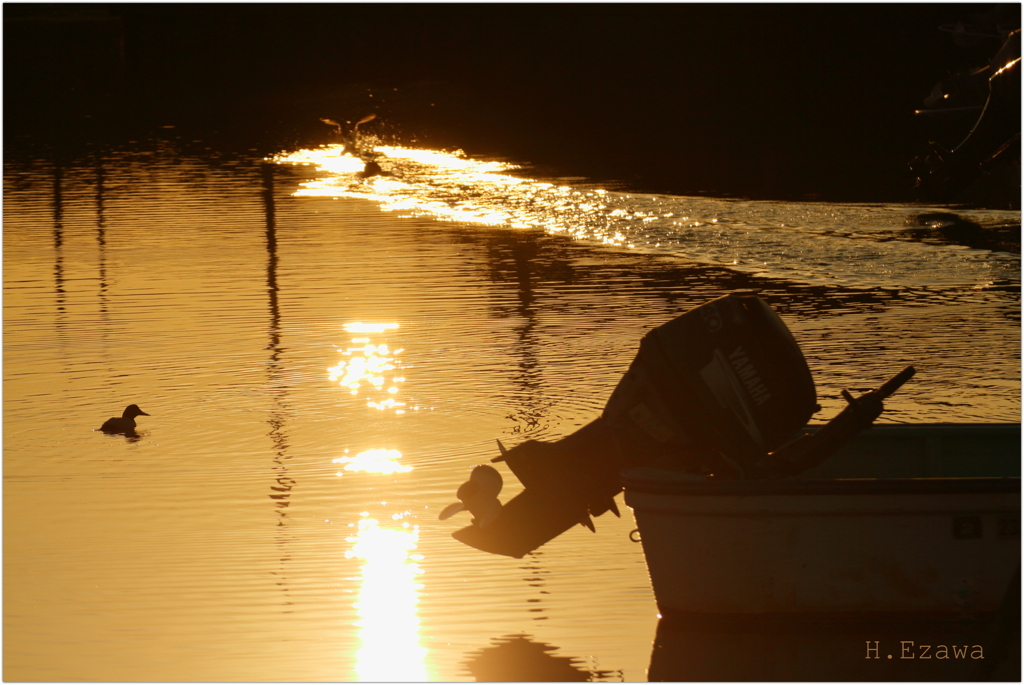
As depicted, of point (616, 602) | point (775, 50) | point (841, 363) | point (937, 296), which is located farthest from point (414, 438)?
point (775, 50)

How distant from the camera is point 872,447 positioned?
23.0 feet

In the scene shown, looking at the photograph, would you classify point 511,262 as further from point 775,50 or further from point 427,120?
point 775,50

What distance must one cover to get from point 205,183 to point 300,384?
13.1 metres

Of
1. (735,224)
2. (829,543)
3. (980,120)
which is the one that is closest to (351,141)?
(735,224)

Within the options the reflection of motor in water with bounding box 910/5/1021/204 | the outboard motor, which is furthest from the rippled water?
the reflection of motor in water with bounding box 910/5/1021/204

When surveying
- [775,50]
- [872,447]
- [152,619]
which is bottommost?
[152,619]

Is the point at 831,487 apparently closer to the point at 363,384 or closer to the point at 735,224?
the point at 363,384

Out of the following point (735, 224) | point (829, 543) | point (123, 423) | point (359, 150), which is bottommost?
point (123, 423)

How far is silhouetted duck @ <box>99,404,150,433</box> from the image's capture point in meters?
8.98

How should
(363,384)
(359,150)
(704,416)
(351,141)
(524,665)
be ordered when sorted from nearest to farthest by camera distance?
(524,665) < (704,416) < (363,384) < (359,150) < (351,141)

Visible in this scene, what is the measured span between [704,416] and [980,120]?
4877 mm

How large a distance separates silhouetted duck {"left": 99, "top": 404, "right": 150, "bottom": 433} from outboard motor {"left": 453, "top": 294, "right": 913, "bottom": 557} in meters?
3.46

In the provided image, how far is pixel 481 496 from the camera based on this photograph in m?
6.49

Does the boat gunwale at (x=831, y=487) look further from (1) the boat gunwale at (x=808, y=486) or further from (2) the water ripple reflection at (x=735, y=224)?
(2) the water ripple reflection at (x=735, y=224)
